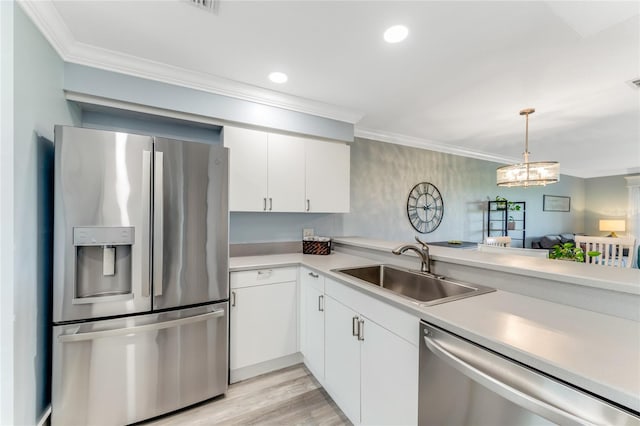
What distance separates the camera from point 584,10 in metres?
1.40

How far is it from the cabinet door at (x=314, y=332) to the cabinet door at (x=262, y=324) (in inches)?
6.0

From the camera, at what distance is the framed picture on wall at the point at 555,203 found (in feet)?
20.4

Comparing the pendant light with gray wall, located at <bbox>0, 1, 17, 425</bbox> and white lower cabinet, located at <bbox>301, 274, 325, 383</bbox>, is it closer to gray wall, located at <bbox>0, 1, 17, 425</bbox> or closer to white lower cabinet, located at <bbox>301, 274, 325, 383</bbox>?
white lower cabinet, located at <bbox>301, 274, 325, 383</bbox>

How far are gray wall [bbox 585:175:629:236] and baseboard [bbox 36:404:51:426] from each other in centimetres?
1028

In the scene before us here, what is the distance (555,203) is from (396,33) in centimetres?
729

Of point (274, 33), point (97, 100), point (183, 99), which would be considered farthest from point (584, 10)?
point (97, 100)

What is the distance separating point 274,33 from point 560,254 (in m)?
2.80

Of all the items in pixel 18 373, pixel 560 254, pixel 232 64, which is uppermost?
pixel 232 64

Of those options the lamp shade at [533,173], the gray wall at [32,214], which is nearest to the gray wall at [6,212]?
the gray wall at [32,214]

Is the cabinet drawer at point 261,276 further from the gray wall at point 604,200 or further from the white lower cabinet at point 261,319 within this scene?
the gray wall at point 604,200

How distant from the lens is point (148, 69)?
6.35 ft

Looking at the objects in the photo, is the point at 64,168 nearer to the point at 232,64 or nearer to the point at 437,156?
the point at 232,64

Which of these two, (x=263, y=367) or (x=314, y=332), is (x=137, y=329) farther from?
(x=314, y=332)

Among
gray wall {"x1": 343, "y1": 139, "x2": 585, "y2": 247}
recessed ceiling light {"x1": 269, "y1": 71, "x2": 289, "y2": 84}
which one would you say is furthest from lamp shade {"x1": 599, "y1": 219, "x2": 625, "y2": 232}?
recessed ceiling light {"x1": 269, "y1": 71, "x2": 289, "y2": 84}
